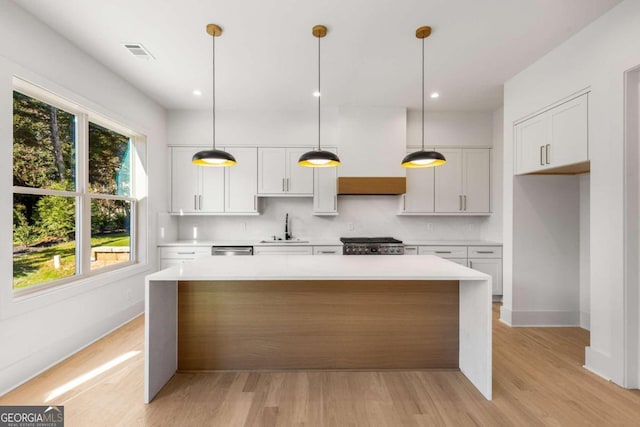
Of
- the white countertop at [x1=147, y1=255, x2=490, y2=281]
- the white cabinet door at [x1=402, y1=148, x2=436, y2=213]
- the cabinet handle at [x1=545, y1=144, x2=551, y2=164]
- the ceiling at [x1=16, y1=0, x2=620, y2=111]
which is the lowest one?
the white countertop at [x1=147, y1=255, x2=490, y2=281]

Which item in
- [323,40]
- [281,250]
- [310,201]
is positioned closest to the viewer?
[323,40]

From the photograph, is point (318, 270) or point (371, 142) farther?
point (371, 142)

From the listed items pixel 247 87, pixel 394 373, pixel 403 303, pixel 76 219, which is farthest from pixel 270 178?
pixel 394 373

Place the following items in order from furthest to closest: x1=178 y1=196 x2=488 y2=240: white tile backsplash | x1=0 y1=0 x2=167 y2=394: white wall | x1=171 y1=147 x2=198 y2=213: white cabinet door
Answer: x1=178 y1=196 x2=488 y2=240: white tile backsplash → x1=171 y1=147 x2=198 y2=213: white cabinet door → x1=0 y1=0 x2=167 y2=394: white wall

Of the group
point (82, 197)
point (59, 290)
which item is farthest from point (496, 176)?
point (59, 290)

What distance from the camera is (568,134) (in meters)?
2.55

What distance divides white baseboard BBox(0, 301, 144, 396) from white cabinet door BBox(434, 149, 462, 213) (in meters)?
4.36

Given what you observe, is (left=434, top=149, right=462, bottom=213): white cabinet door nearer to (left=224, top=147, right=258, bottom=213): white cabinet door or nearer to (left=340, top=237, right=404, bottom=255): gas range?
(left=340, top=237, right=404, bottom=255): gas range

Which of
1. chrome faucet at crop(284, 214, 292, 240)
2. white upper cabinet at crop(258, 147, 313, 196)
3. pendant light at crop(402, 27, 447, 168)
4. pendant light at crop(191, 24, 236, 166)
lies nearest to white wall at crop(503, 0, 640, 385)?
pendant light at crop(402, 27, 447, 168)

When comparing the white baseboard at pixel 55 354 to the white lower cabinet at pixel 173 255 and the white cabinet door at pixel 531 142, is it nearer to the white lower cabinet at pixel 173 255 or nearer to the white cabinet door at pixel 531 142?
the white lower cabinet at pixel 173 255

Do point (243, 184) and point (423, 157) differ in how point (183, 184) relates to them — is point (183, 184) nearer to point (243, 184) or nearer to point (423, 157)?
point (243, 184)

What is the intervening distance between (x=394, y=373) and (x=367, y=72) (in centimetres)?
296

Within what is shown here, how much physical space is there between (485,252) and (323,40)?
3444 mm

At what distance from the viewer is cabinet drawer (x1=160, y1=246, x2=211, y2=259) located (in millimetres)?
4027
